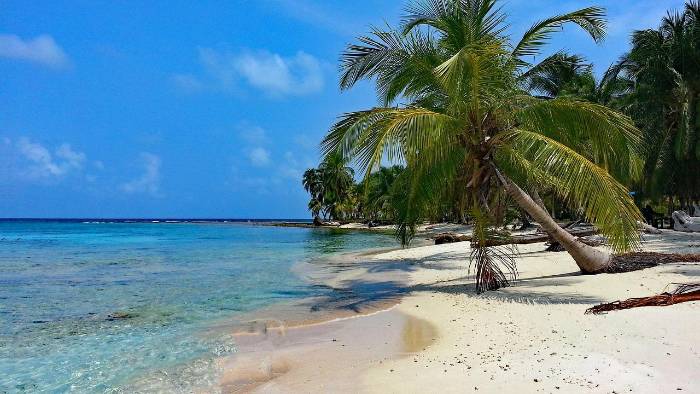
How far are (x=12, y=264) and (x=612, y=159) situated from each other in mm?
23926

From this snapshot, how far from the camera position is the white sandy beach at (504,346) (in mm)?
4348

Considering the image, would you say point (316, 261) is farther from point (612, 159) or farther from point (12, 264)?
point (12, 264)

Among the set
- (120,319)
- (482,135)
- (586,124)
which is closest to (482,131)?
(482,135)

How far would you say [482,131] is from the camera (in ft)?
31.1

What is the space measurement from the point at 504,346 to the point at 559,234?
4.92m

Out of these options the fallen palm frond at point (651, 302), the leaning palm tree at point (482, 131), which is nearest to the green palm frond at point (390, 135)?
the leaning palm tree at point (482, 131)

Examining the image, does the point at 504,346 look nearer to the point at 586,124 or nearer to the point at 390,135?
the point at 390,135

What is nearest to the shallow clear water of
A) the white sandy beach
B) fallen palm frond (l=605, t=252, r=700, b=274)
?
the white sandy beach

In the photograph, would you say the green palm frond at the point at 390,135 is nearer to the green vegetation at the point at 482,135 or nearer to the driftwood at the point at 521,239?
the green vegetation at the point at 482,135

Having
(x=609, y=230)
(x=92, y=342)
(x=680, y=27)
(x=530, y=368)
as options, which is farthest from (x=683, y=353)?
(x=680, y=27)

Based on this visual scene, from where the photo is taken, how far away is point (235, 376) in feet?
17.9

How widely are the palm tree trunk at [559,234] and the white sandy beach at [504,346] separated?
44cm

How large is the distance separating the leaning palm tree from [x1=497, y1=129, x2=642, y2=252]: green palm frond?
0.02 metres

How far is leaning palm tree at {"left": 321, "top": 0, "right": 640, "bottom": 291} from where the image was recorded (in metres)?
8.00
